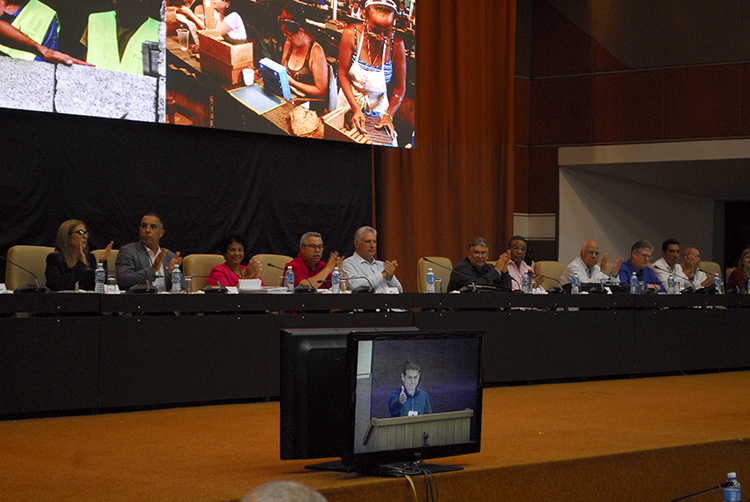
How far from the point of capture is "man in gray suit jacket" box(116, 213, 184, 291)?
5.91 m

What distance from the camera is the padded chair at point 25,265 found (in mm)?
5879

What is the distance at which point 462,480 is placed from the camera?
126 inches

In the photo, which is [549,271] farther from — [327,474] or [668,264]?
[327,474]

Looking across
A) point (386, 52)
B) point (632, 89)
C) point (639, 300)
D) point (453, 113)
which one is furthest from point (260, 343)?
point (632, 89)

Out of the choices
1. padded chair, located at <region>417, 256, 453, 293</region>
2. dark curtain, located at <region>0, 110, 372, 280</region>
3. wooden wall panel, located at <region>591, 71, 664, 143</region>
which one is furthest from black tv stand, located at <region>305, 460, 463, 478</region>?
wooden wall panel, located at <region>591, 71, 664, 143</region>

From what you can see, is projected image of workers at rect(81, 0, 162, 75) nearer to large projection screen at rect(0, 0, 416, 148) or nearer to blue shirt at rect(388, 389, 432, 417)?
large projection screen at rect(0, 0, 416, 148)

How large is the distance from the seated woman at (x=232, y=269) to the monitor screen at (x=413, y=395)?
315cm

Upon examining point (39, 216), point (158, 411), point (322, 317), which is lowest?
point (158, 411)

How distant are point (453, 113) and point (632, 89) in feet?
6.18

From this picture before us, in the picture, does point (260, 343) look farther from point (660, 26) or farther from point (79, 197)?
point (660, 26)

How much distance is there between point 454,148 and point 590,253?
281 centimetres

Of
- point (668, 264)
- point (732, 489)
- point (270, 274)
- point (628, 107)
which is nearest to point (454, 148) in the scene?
point (628, 107)

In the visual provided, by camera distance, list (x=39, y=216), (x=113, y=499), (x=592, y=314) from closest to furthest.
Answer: (x=113, y=499), (x=592, y=314), (x=39, y=216)

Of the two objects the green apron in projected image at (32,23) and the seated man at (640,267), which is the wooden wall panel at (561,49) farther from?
the green apron in projected image at (32,23)
